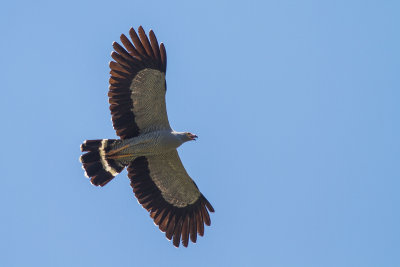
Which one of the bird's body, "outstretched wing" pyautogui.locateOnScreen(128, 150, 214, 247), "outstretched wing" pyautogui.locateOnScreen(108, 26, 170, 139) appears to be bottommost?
"outstretched wing" pyautogui.locateOnScreen(128, 150, 214, 247)

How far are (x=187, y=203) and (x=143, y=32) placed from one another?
5.23 metres

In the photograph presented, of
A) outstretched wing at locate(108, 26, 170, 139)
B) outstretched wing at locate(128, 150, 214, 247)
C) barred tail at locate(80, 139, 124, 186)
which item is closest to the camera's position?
outstretched wing at locate(108, 26, 170, 139)

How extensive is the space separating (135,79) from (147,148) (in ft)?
6.45

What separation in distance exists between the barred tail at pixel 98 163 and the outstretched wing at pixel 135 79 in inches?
25.2

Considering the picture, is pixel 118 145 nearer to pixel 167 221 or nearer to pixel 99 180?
pixel 99 180

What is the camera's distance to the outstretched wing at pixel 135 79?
71.8ft

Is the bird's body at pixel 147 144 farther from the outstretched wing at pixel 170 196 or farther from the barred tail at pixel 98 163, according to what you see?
the outstretched wing at pixel 170 196

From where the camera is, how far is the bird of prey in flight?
21922 mm

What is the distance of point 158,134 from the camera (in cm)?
2233

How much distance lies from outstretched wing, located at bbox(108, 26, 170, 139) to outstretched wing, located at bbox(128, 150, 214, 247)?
1.35m

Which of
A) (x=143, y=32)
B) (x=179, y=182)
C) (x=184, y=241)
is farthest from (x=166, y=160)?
(x=143, y=32)

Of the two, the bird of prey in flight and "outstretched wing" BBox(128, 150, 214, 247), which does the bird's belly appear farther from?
"outstretched wing" BBox(128, 150, 214, 247)

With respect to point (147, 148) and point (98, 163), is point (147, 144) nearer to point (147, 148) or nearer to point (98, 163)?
point (147, 148)

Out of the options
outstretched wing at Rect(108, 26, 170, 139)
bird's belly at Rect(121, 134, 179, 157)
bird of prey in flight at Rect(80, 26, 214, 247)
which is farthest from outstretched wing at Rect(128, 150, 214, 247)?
outstretched wing at Rect(108, 26, 170, 139)
